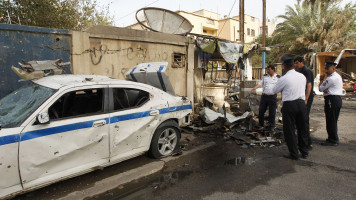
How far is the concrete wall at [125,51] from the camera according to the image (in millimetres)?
6383

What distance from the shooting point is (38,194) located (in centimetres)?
320

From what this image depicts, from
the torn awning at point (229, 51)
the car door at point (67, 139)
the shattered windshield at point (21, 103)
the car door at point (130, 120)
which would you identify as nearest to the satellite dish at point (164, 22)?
the torn awning at point (229, 51)

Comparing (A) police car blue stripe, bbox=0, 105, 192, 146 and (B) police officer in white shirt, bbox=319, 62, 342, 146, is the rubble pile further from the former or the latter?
(A) police car blue stripe, bbox=0, 105, 192, 146

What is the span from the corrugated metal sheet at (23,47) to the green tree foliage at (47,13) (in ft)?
19.7

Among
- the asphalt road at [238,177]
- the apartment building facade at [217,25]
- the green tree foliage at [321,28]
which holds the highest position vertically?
the apartment building facade at [217,25]

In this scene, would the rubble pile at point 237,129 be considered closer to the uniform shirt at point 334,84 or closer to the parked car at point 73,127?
the uniform shirt at point 334,84

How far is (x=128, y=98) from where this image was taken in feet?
12.8

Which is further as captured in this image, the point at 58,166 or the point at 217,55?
the point at 217,55

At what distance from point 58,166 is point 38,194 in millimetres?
620

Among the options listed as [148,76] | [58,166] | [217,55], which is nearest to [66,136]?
[58,166]

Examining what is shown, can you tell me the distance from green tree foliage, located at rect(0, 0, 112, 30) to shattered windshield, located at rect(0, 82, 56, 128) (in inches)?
346

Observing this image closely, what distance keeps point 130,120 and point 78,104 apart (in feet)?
2.82

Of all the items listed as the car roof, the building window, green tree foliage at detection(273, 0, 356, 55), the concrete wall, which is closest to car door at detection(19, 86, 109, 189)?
the car roof

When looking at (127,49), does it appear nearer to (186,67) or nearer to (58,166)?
(186,67)
